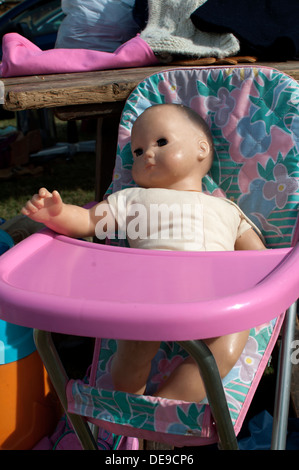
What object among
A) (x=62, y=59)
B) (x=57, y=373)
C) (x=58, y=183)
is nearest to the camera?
(x=57, y=373)

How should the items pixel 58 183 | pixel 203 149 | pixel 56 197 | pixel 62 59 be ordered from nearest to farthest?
pixel 56 197
pixel 203 149
pixel 62 59
pixel 58 183

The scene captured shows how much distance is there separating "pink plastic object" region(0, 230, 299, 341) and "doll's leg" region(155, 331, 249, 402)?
22 cm

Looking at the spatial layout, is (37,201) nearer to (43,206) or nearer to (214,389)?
(43,206)

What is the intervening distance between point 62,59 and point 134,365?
1032mm

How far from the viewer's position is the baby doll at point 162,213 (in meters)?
1.15

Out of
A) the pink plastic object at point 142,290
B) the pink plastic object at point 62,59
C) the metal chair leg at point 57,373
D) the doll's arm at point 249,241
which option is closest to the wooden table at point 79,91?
the pink plastic object at point 62,59

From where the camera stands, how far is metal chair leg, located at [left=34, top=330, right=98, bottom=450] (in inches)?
40.4

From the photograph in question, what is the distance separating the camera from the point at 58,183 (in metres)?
3.69

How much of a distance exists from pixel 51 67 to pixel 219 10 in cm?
58

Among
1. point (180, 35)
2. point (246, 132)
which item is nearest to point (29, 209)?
point (246, 132)

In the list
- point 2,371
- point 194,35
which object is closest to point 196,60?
point 194,35

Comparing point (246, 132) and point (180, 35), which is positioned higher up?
point (180, 35)

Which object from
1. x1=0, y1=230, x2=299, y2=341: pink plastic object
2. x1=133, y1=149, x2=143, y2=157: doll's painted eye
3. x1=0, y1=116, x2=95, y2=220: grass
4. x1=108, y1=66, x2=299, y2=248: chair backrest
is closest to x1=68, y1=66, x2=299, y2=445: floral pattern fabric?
x1=108, y1=66, x2=299, y2=248: chair backrest
